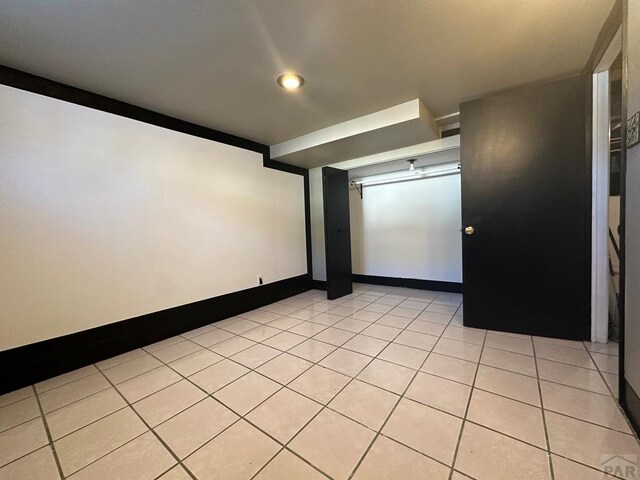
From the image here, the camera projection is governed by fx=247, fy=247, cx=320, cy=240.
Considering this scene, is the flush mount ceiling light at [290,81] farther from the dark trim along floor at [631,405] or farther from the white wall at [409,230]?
the dark trim along floor at [631,405]

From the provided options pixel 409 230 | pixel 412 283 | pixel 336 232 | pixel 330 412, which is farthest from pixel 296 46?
pixel 412 283

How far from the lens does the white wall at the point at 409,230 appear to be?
3.92 metres

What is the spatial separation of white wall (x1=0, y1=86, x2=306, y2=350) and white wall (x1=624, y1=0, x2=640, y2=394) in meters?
3.41

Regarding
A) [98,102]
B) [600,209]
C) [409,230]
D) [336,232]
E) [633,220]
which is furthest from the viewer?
[409,230]

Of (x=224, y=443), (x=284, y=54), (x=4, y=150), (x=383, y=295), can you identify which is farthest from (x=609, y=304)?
(x=4, y=150)

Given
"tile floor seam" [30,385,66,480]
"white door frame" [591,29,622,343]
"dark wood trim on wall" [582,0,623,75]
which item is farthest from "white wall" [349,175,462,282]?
"tile floor seam" [30,385,66,480]

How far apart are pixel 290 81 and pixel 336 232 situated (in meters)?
2.34

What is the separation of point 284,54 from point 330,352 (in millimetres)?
2390

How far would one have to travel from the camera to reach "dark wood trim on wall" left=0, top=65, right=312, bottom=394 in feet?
6.03

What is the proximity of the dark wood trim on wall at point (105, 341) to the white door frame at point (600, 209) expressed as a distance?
3640mm

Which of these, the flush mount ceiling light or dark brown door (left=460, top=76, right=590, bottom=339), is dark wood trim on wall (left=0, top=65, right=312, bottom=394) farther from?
dark brown door (left=460, top=76, right=590, bottom=339)

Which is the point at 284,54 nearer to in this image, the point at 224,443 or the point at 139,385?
the point at 224,443

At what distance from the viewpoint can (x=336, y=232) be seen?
13.2ft

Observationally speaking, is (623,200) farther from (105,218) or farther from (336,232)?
(105,218)
